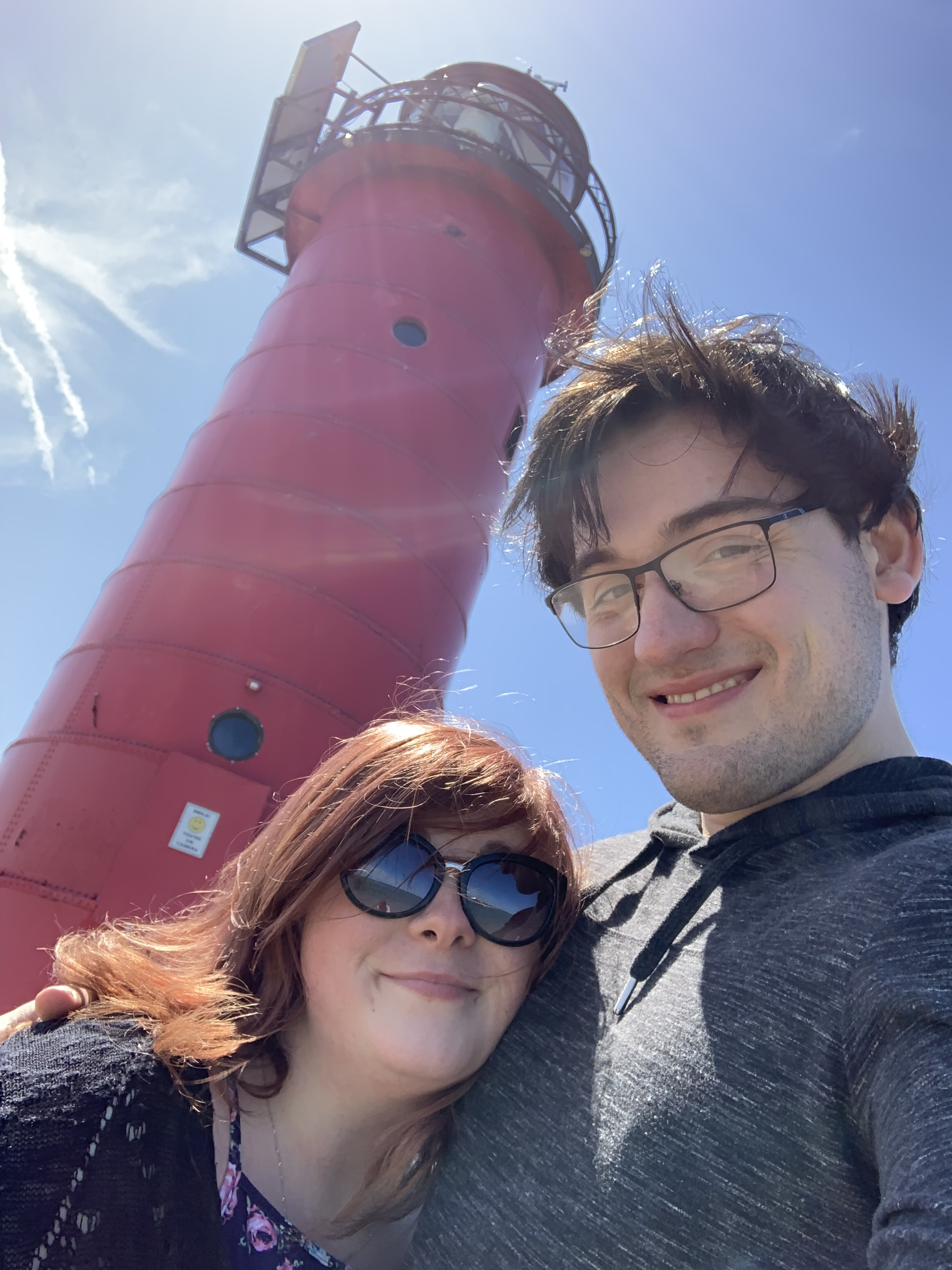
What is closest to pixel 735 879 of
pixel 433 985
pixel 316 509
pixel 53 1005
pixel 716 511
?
pixel 433 985

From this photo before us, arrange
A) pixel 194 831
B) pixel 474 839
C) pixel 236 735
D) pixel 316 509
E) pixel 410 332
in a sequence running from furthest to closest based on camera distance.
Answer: pixel 410 332 < pixel 316 509 < pixel 236 735 < pixel 194 831 < pixel 474 839

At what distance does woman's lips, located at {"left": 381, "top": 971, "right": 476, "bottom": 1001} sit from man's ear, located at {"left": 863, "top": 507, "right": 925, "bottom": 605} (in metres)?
1.24

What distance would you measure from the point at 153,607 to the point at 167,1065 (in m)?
4.26

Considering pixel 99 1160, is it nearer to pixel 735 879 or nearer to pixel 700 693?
pixel 735 879

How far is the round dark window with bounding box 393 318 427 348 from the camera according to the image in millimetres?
6395

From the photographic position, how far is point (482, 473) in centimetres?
658

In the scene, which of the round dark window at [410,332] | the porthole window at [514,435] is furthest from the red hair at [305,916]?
the porthole window at [514,435]

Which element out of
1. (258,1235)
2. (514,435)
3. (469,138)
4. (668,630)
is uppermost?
(469,138)

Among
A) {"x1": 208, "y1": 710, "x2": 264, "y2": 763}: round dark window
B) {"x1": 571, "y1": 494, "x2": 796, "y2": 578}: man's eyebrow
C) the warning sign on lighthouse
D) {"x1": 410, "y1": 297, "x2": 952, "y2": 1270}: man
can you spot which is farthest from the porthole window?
{"x1": 571, "y1": 494, "x2": 796, "y2": 578}: man's eyebrow

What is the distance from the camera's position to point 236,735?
4.86m

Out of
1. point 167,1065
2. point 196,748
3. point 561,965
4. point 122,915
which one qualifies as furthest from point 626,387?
point 122,915

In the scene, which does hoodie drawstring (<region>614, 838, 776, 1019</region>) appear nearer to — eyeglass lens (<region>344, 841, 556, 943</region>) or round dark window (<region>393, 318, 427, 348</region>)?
eyeglass lens (<region>344, 841, 556, 943</region>)

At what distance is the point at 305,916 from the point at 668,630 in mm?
979

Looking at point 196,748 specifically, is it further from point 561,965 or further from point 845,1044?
point 845,1044
